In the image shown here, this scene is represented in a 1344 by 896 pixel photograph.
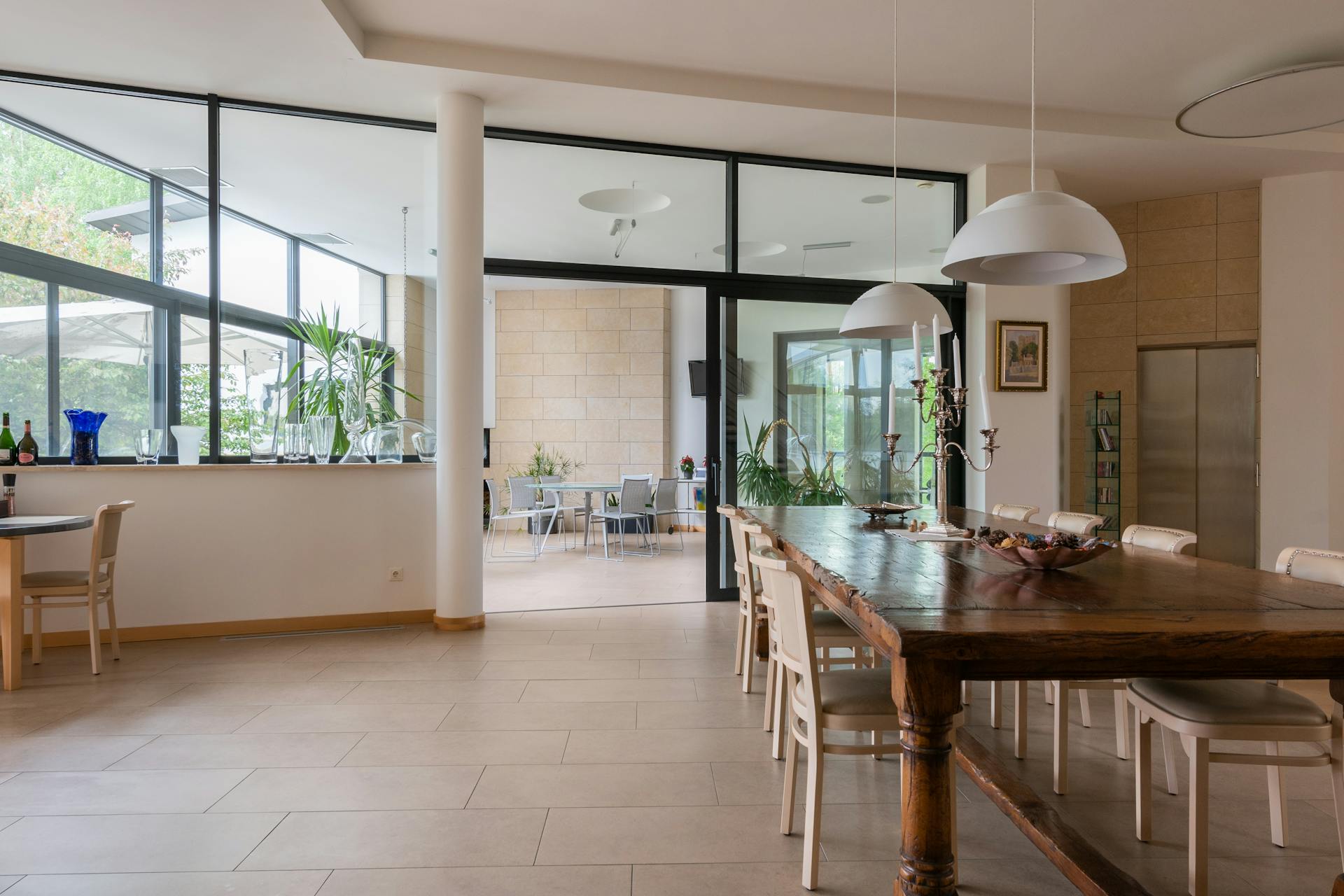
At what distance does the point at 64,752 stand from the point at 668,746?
2.23m

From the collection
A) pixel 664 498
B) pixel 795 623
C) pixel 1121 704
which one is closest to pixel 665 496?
pixel 664 498

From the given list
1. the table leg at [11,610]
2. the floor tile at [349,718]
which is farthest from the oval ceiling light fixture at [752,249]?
the table leg at [11,610]

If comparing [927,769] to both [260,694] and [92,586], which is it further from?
[92,586]

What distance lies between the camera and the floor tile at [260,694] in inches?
136

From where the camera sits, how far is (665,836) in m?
2.27

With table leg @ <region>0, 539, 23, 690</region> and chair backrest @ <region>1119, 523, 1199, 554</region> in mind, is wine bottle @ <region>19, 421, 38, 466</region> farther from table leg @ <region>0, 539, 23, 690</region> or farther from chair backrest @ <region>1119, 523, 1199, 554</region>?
chair backrest @ <region>1119, 523, 1199, 554</region>

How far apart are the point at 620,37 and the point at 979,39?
1.98 m

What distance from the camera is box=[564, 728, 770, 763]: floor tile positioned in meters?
2.85

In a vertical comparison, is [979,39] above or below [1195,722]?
above

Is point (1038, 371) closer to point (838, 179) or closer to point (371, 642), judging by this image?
point (838, 179)

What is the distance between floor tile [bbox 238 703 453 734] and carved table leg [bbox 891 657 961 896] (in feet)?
6.98

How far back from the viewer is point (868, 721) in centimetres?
207

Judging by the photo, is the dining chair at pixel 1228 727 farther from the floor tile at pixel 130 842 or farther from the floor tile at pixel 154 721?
the floor tile at pixel 154 721

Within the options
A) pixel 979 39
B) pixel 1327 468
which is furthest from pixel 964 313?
pixel 1327 468
